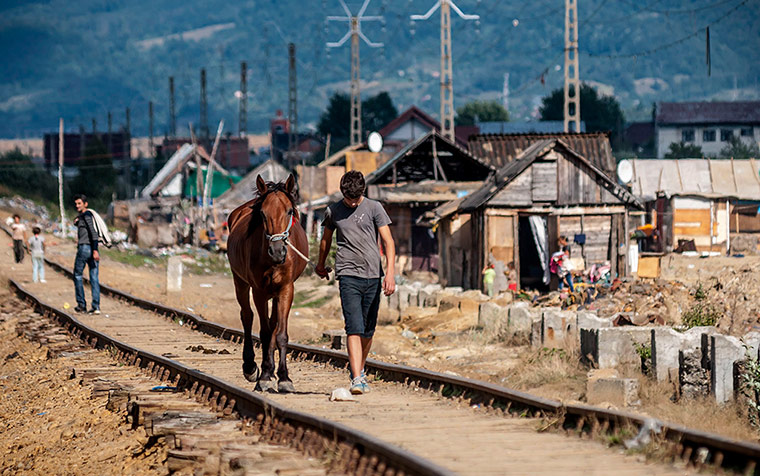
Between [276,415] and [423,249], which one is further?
[423,249]

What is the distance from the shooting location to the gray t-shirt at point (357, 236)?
10211 millimetres

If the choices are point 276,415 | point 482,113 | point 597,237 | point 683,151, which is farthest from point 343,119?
point 276,415

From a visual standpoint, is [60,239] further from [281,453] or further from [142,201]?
[281,453]

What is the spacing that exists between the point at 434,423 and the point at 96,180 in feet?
300

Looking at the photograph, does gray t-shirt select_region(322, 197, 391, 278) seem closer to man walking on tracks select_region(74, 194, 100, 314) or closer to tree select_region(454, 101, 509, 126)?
man walking on tracks select_region(74, 194, 100, 314)

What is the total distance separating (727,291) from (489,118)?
137 m

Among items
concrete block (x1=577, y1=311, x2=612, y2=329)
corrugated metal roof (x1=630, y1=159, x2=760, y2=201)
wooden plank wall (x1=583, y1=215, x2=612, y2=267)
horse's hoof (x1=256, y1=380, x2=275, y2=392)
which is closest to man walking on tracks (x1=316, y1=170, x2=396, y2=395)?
horse's hoof (x1=256, y1=380, x2=275, y2=392)

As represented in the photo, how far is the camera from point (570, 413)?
27.4ft

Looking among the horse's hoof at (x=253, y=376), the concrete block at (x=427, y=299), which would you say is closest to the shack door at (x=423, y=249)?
the concrete block at (x=427, y=299)

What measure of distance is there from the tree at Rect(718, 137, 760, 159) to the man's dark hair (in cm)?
10629

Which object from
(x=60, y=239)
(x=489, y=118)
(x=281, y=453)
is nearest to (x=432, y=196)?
(x=60, y=239)

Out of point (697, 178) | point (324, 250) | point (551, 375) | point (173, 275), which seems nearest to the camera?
point (324, 250)

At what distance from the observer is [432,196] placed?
43.2 m

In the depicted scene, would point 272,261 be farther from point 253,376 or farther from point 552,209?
point 552,209
